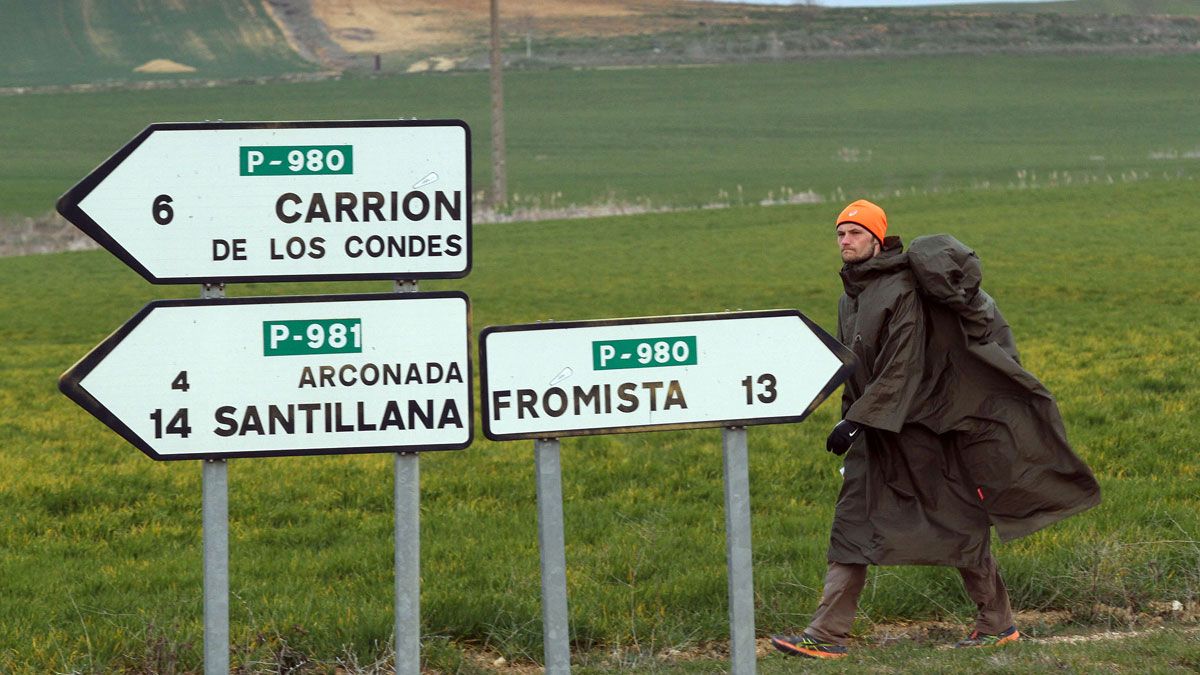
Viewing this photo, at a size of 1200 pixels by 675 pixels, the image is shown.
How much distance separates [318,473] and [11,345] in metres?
11.9

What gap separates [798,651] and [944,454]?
98cm

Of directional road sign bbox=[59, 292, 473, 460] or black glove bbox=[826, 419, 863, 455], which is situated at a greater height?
directional road sign bbox=[59, 292, 473, 460]

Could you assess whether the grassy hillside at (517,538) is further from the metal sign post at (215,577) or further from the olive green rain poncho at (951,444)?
the metal sign post at (215,577)

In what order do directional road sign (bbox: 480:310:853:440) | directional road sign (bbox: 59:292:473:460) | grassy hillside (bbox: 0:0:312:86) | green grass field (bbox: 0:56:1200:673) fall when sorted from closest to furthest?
directional road sign (bbox: 59:292:473:460) < directional road sign (bbox: 480:310:853:440) < green grass field (bbox: 0:56:1200:673) < grassy hillside (bbox: 0:0:312:86)

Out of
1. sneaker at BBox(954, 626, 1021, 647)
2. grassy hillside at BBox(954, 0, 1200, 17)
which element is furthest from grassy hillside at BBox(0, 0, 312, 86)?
sneaker at BBox(954, 626, 1021, 647)

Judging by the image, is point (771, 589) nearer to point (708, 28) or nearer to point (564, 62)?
point (564, 62)

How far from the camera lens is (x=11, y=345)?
2052 cm

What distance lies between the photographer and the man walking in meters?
6.02

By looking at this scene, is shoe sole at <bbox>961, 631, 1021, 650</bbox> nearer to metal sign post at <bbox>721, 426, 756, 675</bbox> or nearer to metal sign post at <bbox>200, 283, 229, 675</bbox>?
metal sign post at <bbox>721, 426, 756, 675</bbox>

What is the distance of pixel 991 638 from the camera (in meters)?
5.97

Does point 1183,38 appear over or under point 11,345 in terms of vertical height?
over

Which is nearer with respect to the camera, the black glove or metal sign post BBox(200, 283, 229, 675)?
metal sign post BBox(200, 283, 229, 675)

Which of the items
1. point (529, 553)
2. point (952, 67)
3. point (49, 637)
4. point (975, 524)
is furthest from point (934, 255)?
point (952, 67)

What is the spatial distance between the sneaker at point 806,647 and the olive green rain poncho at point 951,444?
0.34 m
